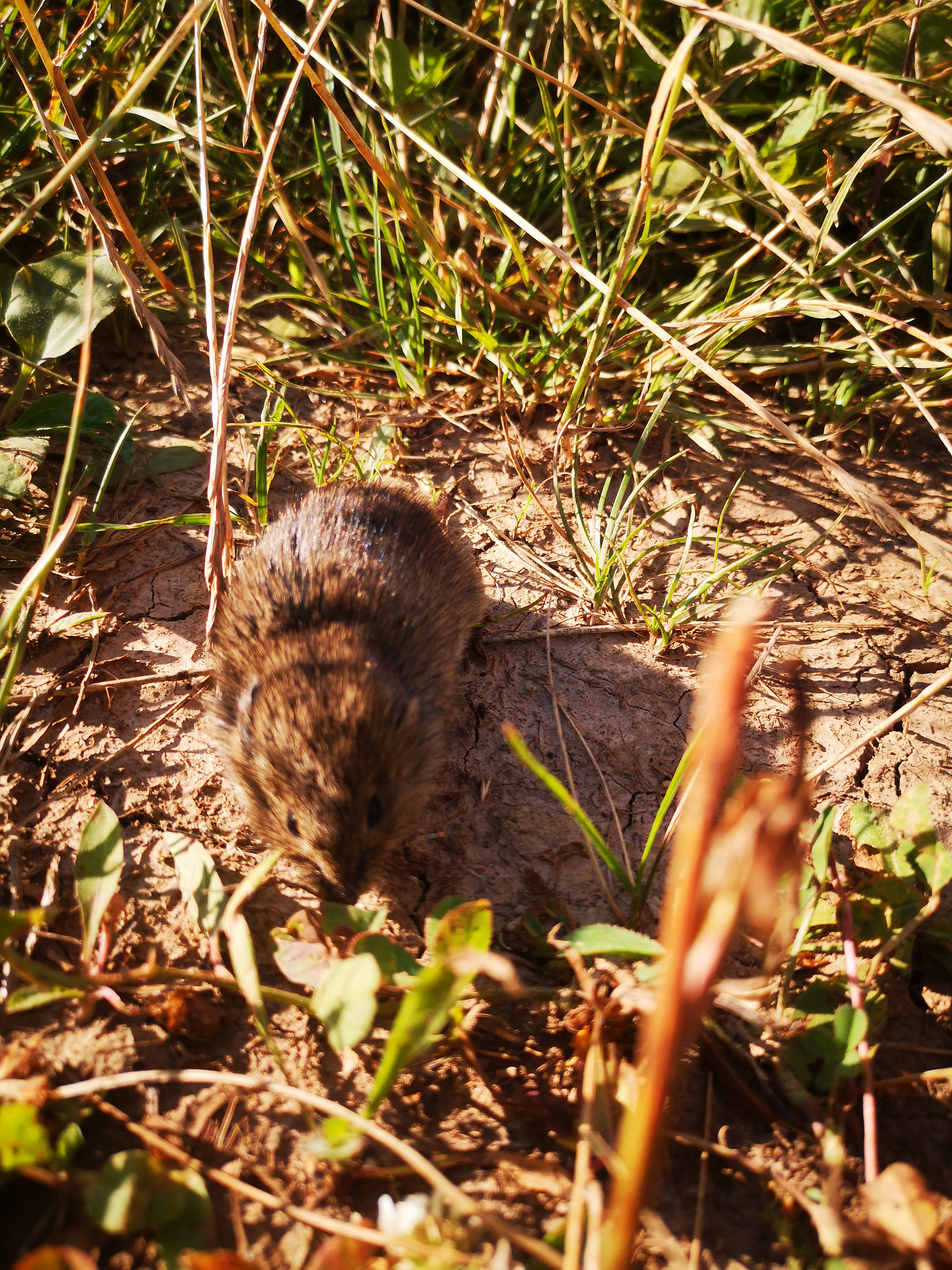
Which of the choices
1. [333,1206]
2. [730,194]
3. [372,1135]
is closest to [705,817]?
[372,1135]

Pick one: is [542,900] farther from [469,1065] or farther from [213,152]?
[213,152]

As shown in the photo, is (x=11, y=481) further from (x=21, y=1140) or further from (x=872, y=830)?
(x=872, y=830)

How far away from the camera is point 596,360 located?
11.3 ft

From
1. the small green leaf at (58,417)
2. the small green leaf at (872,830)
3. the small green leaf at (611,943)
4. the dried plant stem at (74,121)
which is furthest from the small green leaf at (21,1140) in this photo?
the dried plant stem at (74,121)

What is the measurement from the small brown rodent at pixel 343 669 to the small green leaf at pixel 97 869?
464mm

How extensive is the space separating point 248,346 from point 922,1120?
3.94 meters

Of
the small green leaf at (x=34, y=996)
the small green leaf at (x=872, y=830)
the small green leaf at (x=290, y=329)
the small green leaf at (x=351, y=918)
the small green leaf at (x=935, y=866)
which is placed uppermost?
the small green leaf at (x=290, y=329)

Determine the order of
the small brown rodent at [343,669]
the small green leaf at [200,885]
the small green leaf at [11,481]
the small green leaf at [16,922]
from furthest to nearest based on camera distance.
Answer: the small green leaf at [11,481] < the small brown rodent at [343,669] < the small green leaf at [200,885] < the small green leaf at [16,922]

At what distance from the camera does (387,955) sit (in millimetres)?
2004

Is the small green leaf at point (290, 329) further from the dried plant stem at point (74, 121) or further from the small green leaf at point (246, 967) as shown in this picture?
the small green leaf at point (246, 967)

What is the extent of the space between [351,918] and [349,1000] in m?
0.27

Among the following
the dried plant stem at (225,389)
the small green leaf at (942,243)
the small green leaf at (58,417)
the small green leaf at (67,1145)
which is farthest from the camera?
the small green leaf at (942,243)

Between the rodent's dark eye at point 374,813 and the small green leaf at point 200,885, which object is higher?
the rodent's dark eye at point 374,813

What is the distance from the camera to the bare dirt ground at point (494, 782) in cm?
188
